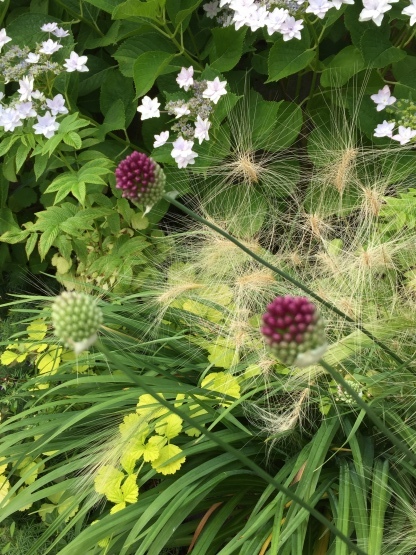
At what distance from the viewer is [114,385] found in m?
2.06

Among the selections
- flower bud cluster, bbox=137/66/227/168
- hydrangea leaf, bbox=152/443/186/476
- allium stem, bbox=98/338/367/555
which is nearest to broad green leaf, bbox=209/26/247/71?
flower bud cluster, bbox=137/66/227/168

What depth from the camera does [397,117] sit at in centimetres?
232

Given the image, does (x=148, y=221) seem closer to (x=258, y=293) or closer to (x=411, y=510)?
(x=258, y=293)

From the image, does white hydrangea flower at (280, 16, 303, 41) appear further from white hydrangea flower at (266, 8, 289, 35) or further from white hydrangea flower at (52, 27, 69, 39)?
white hydrangea flower at (52, 27, 69, 39)

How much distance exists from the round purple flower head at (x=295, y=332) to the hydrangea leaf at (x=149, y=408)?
88 cm

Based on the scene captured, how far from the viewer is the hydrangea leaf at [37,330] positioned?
7.22 feet

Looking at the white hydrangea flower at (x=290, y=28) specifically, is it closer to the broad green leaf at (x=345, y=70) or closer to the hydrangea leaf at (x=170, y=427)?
the broad green leaf at (x=345, y=70)

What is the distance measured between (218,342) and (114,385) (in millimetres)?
341

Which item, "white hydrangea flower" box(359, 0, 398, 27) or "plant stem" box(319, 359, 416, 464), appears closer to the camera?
"plant stem" box(319, 359, 416, 464)

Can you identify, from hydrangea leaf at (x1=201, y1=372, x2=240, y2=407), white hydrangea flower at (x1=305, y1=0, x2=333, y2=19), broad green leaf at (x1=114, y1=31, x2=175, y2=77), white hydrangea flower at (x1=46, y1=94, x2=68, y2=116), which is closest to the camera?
hydrangea leaf at (x1=201, y1=372, x2=240, y2=407)

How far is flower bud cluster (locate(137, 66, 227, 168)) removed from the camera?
215 centimetres

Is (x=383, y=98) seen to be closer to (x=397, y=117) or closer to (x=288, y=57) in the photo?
(x=397, y=117)

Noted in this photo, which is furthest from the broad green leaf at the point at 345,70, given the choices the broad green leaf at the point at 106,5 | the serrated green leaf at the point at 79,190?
the serrated green leaf at the point at 79,190

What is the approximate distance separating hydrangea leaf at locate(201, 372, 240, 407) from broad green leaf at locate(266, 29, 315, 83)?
0.91m
